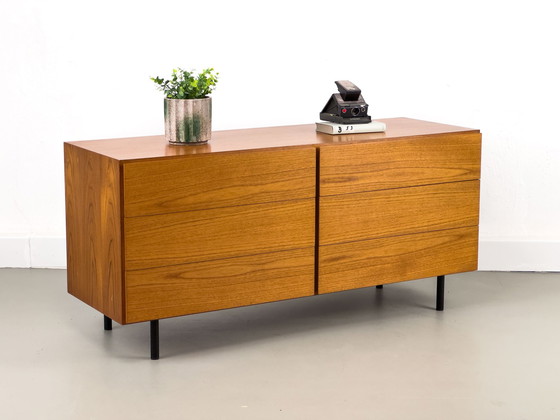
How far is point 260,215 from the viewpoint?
373cm

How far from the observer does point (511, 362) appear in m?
3.73

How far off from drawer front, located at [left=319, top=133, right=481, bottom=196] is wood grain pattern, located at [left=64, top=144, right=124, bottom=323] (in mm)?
832

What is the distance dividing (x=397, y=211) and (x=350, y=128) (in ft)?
1.27

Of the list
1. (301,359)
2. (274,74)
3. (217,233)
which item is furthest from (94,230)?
(274,74)

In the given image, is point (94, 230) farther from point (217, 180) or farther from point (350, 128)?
point (350, 128)

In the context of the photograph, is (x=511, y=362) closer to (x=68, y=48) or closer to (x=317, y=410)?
(x=317, y=410)

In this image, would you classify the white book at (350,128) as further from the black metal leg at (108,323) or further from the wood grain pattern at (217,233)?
the black metal leg at (108,323)

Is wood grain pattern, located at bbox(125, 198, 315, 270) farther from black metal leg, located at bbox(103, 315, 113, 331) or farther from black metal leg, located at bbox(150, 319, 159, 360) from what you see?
black metal leg, located at bbox(103, 315, 113, 331)

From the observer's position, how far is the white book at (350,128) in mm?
4023

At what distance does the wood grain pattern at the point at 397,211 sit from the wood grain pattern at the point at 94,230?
83cm

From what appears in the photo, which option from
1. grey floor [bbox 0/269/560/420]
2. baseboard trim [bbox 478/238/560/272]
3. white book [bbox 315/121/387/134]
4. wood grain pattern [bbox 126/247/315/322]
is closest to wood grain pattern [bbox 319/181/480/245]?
wood grain pattern [bbox 126/247/315/322]

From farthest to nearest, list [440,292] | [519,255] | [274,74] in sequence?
[519,255] → [274,74] → [440,292]

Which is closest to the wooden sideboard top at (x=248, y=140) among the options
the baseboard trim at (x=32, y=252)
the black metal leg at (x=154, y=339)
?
the black metal leg at (x=154, y=339)

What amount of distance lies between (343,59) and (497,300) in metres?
1.42
